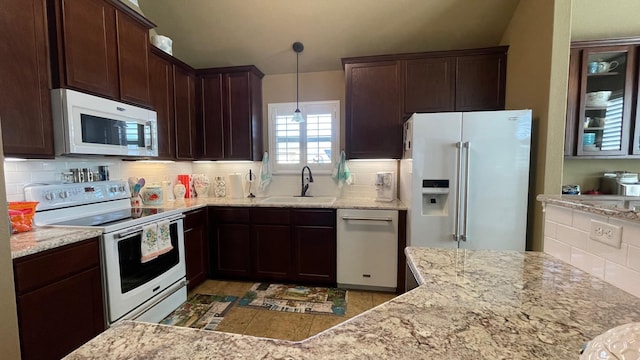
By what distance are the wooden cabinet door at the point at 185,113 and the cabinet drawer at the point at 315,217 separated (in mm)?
1495

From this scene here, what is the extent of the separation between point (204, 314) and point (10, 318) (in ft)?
4.60

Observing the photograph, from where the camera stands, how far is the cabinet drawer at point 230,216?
2854mm

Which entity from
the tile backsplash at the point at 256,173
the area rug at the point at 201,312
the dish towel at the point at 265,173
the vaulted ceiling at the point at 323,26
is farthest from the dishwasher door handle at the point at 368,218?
the vaulted ceiling at the point at 323,26

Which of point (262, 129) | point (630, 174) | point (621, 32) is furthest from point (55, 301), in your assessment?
point (621, 32)

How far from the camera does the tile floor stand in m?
2.10

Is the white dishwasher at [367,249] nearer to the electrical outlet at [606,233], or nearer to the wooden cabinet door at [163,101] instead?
the electrical outlet at [606,233]

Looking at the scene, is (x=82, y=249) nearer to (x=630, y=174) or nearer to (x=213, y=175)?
(x=213, y=175)

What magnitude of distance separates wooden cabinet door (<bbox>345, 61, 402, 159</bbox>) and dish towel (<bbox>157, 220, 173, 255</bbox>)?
6.40ft

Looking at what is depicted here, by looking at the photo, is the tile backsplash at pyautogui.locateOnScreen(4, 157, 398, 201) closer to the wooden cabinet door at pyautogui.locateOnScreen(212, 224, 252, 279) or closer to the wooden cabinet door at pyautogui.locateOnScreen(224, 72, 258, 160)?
the wooden cabinet door at pyautogui.locateOnScreen(224, 72, 258, 160)

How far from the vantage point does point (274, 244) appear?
111 inches

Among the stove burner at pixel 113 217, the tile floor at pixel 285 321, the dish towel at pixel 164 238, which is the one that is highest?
the stove burner at pixel 113 217

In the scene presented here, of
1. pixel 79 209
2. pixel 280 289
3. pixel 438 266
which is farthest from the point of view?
pixel 280 289

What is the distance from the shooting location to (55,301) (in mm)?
1428

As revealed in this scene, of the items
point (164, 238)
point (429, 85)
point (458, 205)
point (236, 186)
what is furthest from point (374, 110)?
point (164, 238)
